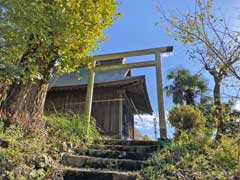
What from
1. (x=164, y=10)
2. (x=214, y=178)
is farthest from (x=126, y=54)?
(x=214, y=178)

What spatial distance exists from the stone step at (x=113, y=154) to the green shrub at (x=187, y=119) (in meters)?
1.60

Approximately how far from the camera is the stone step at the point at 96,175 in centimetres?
314

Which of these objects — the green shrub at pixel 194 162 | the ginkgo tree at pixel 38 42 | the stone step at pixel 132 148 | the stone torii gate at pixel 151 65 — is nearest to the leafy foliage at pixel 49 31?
the ginkgo tree at pixel 38 42

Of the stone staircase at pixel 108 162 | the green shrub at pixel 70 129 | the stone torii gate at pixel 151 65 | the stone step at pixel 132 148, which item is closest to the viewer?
the stone staircase at pixel 108 162

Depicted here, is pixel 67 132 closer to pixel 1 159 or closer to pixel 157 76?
pixel 1 159

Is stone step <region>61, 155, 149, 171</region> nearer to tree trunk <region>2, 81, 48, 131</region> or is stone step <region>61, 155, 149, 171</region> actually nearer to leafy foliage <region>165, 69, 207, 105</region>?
tree trunk <region>2, 81, 48, 131</region>

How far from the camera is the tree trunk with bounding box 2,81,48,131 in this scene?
3.98m

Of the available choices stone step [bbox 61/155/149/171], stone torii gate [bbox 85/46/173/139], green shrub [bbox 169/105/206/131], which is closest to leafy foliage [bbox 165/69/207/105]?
stone torii gate [bbox 85/46/173/139]

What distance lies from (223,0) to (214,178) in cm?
236

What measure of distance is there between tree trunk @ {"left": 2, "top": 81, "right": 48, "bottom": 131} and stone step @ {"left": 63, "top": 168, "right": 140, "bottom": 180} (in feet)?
3.98

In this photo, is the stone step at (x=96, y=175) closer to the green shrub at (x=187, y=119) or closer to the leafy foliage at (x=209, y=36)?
the leafy foliage at (x=209, y=36)

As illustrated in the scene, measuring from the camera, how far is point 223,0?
9.84 ft

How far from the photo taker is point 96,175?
10.7 ft

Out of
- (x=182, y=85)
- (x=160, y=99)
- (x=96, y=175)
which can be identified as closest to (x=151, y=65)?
(x=160, y=99)
